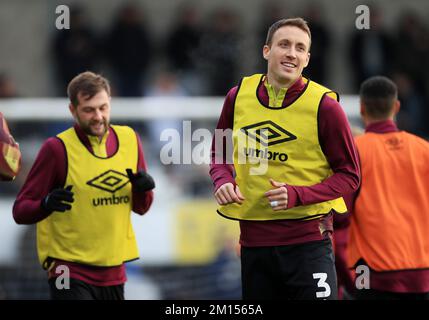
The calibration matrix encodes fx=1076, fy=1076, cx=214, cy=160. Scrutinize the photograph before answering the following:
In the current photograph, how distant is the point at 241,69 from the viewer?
1504 cm

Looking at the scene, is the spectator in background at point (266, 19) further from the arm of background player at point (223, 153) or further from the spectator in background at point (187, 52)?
the arm of background player at point (223, 153)

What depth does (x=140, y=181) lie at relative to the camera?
6812 mm

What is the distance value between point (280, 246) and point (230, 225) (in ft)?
17.5

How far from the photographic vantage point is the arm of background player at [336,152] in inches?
228

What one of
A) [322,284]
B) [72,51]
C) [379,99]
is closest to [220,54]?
[72,51]

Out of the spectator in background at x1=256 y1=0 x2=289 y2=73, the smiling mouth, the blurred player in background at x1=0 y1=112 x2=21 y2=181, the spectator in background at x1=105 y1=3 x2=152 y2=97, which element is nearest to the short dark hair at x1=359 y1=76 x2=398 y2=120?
the smiling mouth

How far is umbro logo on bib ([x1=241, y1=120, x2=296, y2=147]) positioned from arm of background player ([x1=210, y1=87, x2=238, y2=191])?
20 centimetres

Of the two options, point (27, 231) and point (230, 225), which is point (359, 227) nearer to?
point (230, 225)

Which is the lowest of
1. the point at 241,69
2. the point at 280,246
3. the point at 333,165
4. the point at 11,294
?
the point at 11,294

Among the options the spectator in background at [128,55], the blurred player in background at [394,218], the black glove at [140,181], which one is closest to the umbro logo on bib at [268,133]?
the black glove at [140,181]

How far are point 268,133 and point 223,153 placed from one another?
0.44 m

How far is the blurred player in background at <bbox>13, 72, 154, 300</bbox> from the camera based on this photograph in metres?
6.78

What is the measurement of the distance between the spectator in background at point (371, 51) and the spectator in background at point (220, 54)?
1634mm
